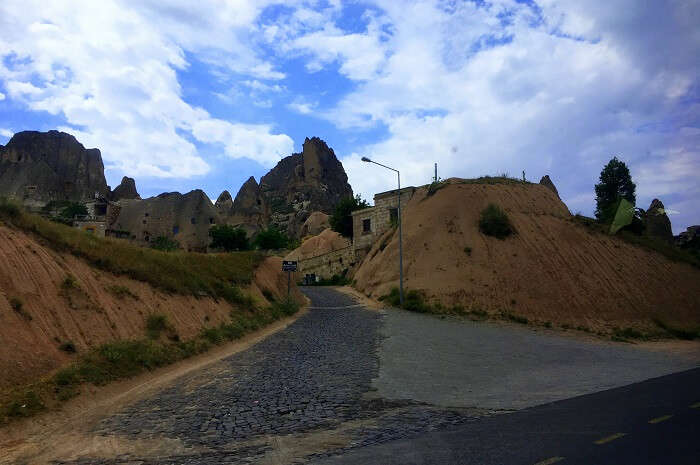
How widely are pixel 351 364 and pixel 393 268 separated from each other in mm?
21658

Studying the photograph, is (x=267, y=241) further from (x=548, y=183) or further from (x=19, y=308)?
(x=19, y=308)

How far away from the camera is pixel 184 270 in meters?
22.6

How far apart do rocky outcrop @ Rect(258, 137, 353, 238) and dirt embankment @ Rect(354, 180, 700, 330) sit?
64257 mm

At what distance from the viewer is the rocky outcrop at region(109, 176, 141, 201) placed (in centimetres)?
9750

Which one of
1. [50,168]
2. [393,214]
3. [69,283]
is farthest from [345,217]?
[50,168]

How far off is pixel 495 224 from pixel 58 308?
2852 cm

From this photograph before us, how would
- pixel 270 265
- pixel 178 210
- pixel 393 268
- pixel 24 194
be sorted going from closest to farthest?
pixel 270 265 → pixel 393 268 → pixel 178 210 → pixel 24 194

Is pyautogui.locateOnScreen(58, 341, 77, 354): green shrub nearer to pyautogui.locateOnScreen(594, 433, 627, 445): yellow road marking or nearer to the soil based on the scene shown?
pyautogui.locateOnScreen(594, 433, 627, 445): yellow road marking

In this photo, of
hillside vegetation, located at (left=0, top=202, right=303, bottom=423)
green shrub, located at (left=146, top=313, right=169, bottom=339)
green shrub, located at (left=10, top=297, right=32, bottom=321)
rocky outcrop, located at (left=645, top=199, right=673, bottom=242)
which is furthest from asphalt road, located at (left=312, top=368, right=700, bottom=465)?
rocky outcrop, located at (left=645, top=199, right=673, bottom=242)

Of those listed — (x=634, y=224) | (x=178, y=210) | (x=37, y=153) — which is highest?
(x=37, y=153)

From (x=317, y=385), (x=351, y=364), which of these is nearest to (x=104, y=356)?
(x=317, y=385)

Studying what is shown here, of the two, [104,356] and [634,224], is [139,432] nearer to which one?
[104,356]

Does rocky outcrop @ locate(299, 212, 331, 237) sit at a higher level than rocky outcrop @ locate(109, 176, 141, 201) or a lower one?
lower

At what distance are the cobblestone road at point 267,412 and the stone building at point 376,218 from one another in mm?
33046
